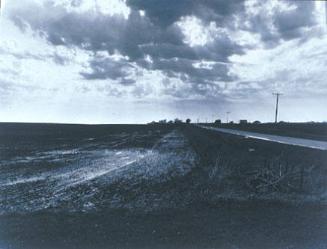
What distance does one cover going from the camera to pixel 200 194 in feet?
43.0

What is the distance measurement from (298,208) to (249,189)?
3083 mm

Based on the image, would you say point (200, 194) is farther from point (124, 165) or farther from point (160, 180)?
point (124, 165)

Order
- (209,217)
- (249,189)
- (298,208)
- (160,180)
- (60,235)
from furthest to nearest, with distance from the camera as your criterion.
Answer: (160,180) → (249,189) → (298,208) → (209,217) → (60,235)

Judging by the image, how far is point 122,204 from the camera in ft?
38.8

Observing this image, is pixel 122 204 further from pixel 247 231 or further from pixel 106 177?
pixel 106 177

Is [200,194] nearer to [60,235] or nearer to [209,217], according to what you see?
[209,217]

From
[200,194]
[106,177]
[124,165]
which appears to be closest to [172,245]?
[200,194]

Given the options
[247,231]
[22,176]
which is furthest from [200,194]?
[22,176]

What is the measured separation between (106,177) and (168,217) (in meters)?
7.84

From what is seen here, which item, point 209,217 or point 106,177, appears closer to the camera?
point 209,217

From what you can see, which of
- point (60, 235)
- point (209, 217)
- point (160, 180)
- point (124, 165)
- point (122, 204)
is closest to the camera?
point (60, 235)

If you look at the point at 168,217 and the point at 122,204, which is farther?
the point at 122,204

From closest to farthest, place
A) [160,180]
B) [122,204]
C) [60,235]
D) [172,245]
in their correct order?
1. [172,245]
2. [60,235]
3. [122,204]
4. [160,180]

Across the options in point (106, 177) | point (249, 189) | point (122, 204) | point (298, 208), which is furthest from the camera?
point (106, 177)
